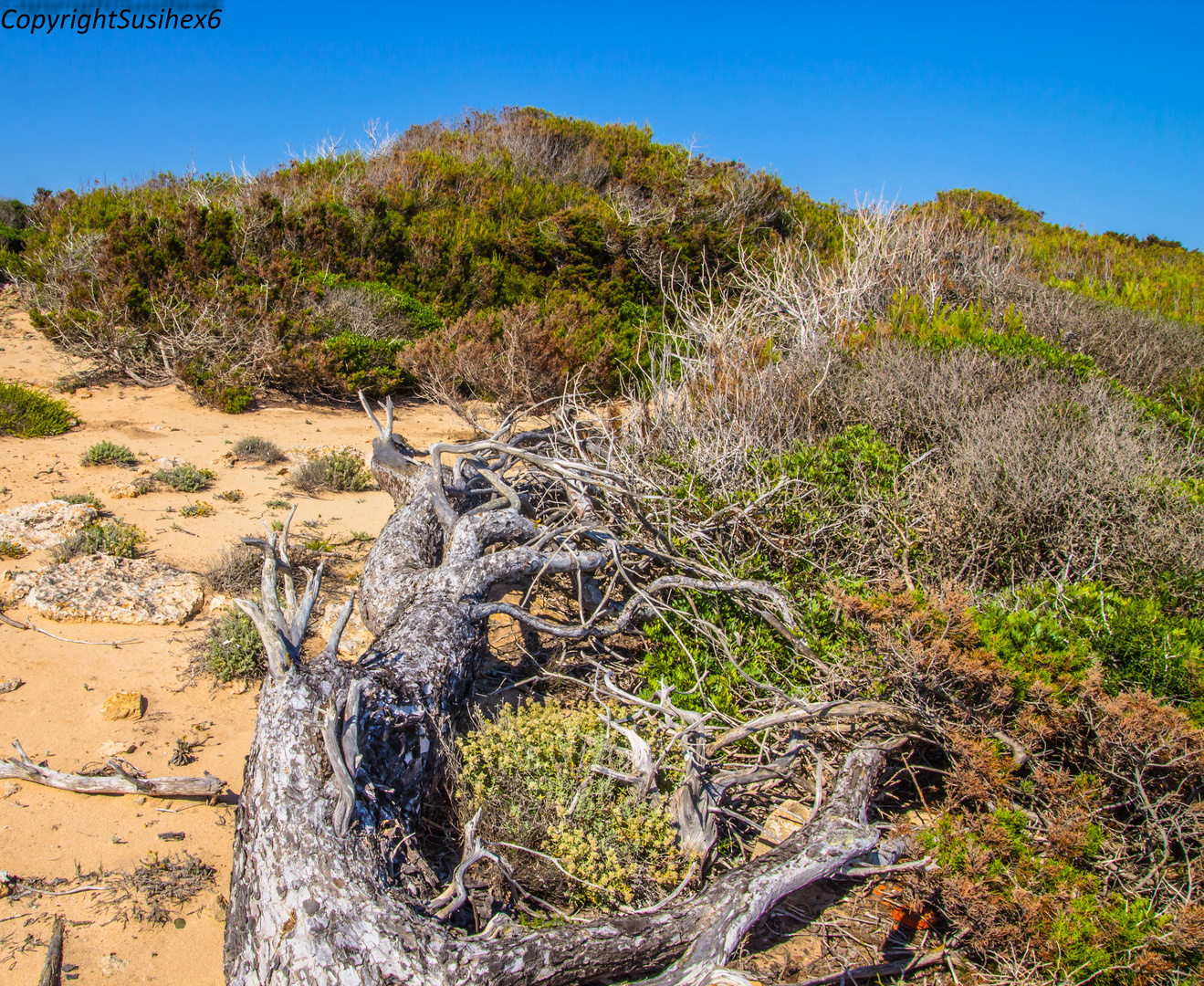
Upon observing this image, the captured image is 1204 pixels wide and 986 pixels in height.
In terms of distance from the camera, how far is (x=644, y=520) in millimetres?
3852

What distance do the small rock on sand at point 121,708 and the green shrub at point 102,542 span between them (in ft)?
4.96

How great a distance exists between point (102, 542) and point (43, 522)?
0.61 metres

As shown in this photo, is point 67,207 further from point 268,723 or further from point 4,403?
point 268,723

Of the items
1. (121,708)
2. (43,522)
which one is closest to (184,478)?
(43,522)

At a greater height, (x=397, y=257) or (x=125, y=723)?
(x=397, y=257)

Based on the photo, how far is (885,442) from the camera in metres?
4.54

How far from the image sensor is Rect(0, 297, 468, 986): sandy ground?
218 cm

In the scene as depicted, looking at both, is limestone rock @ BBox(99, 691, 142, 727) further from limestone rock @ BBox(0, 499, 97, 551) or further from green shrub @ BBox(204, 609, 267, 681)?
limestone rock @ BBox(0, 499, 97, 551)

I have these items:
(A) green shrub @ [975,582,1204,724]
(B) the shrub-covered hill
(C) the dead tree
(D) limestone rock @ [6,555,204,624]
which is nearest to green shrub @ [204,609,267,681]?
(D) limestone rock @ [6,555,204,624]

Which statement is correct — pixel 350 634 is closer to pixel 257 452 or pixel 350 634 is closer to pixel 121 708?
pixel 121 708

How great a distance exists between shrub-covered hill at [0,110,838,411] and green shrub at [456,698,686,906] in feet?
16.5

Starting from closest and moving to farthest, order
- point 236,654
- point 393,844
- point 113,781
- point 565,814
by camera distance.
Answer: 1. point 393,844
2. point 565,814
3. point 113,781
4. point 236,654

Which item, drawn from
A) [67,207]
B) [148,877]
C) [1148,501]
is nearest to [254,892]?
[148,877]

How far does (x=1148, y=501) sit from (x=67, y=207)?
14500 millimetres
